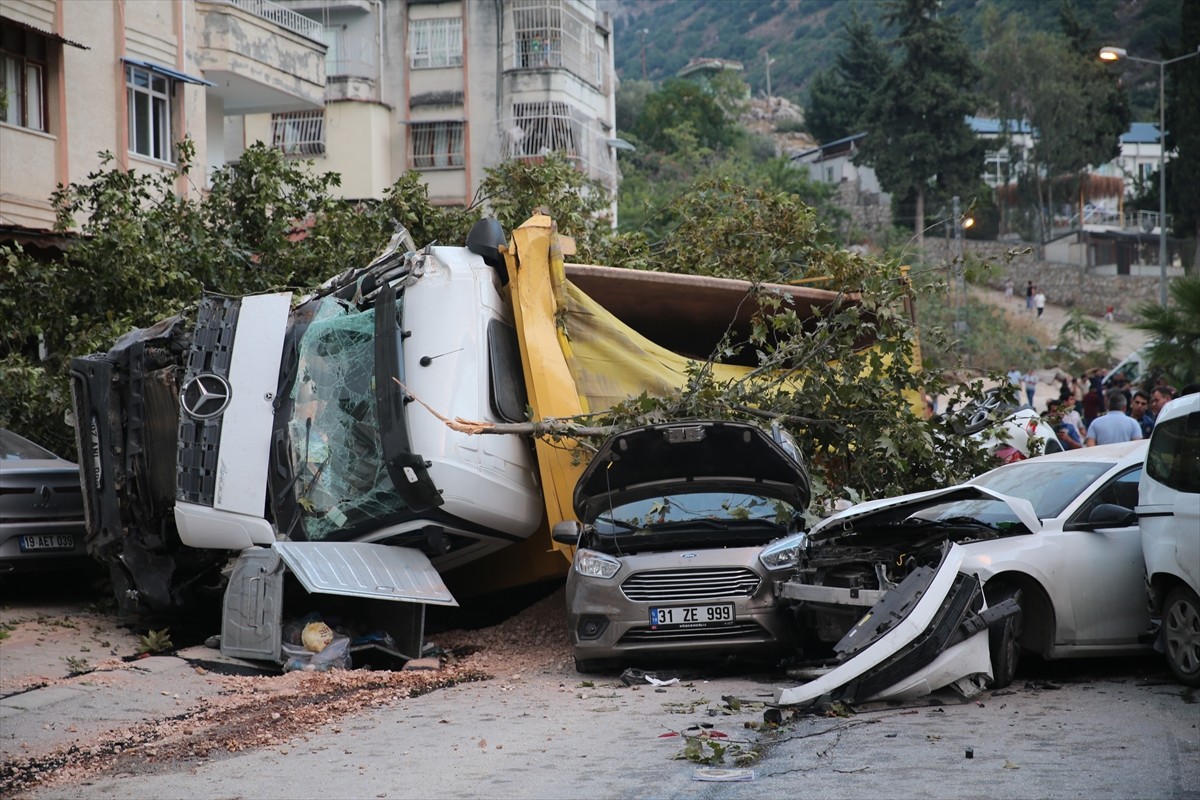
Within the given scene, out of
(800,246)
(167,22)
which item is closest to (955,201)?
(167,22)

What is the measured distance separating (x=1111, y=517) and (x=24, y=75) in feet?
56.9

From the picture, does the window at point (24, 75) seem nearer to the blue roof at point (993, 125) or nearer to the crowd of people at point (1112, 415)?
the crowd of people at point (1112, 415)

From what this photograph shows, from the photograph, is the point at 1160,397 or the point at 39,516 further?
the point at 1160,397

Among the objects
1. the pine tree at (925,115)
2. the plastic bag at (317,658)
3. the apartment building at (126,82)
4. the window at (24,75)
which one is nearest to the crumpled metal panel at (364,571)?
the plastic bag at (317,658)

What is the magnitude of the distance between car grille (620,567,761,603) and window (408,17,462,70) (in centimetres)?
3412

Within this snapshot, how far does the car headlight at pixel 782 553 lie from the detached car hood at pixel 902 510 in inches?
10.7

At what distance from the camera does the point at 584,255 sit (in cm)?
1413

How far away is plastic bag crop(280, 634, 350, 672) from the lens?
9531mm

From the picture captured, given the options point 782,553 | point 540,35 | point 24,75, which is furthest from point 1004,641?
point 540,35

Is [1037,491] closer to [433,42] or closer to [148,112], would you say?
[148,112]

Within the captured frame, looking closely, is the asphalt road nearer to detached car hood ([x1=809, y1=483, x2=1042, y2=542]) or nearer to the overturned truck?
detached car hood ([x1=809, y1=483, x2=1042, y2=542])

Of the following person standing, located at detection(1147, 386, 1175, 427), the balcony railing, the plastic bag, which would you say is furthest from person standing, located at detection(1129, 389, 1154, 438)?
the balcony railing

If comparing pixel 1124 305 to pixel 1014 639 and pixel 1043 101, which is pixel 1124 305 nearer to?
pixel 1043 101

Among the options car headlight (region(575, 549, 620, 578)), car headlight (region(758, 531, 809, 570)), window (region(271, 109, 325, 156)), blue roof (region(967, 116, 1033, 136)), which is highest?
blue roof (region(967, 116, 1033, 136))
